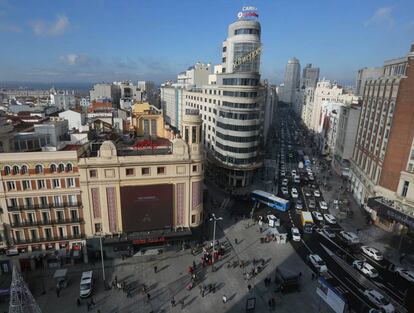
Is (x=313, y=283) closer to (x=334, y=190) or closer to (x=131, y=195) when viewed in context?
(x=131, y=195)

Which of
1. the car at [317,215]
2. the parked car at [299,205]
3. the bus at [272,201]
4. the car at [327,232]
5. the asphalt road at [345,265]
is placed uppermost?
the bus at [272,201]

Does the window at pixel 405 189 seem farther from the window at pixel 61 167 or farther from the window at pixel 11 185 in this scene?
the window at pixel 11 185

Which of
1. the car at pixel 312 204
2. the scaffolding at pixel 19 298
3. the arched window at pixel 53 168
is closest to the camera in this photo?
the scaffolding at pixel 19 298

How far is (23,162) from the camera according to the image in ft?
126

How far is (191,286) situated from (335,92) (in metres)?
140

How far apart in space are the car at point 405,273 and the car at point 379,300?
8.49 metres

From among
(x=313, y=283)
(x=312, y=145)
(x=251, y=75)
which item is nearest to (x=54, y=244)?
(x=313, y=283)

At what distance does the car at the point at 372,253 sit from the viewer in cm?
4493

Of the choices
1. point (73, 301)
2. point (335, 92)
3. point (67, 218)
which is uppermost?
point (335, 92)

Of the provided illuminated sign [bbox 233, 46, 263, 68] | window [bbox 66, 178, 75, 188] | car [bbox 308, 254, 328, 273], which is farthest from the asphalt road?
illuminated sign [bbox 233, 46, 263, 68]

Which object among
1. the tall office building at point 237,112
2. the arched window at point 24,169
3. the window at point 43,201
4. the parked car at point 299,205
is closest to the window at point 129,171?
the window at point 43,201

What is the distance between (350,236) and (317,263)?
12322 millimetres

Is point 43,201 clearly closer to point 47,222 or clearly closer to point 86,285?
point 47,222

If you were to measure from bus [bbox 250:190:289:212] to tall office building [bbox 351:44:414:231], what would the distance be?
1677 cm
